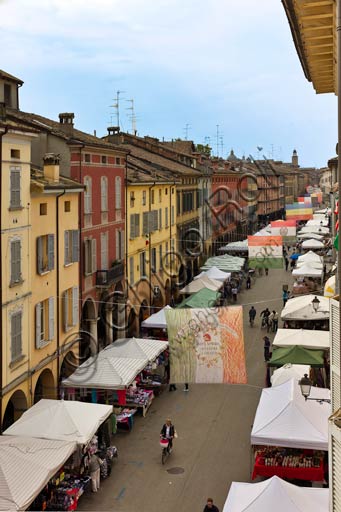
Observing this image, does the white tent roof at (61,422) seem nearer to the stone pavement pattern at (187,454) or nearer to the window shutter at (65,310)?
the stone pavement pattern at (187,454)

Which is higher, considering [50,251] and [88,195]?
[88,195]

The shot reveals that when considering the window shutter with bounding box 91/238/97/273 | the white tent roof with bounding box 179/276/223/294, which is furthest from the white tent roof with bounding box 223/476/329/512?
the white tent roof with bounding box 179/276/223/294

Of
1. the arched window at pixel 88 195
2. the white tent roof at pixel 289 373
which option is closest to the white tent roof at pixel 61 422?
the white tent roof at pixel 289 373

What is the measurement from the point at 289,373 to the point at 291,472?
5.14 metres

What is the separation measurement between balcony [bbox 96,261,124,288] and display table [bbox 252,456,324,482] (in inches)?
519

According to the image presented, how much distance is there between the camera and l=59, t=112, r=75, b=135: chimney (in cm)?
2959

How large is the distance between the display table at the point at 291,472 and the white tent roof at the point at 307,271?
28.2 metres

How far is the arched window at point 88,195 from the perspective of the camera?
90.5ft

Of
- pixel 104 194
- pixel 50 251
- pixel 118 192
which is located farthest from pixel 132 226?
pixel 50 251

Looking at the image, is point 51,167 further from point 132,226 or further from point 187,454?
point 132,226

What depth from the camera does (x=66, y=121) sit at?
29766mm

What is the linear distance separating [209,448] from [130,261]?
15369 millimetres

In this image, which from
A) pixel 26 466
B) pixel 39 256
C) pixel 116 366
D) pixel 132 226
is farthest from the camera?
pixel 132 226

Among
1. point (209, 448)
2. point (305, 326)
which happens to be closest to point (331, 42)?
point (209, 448)
